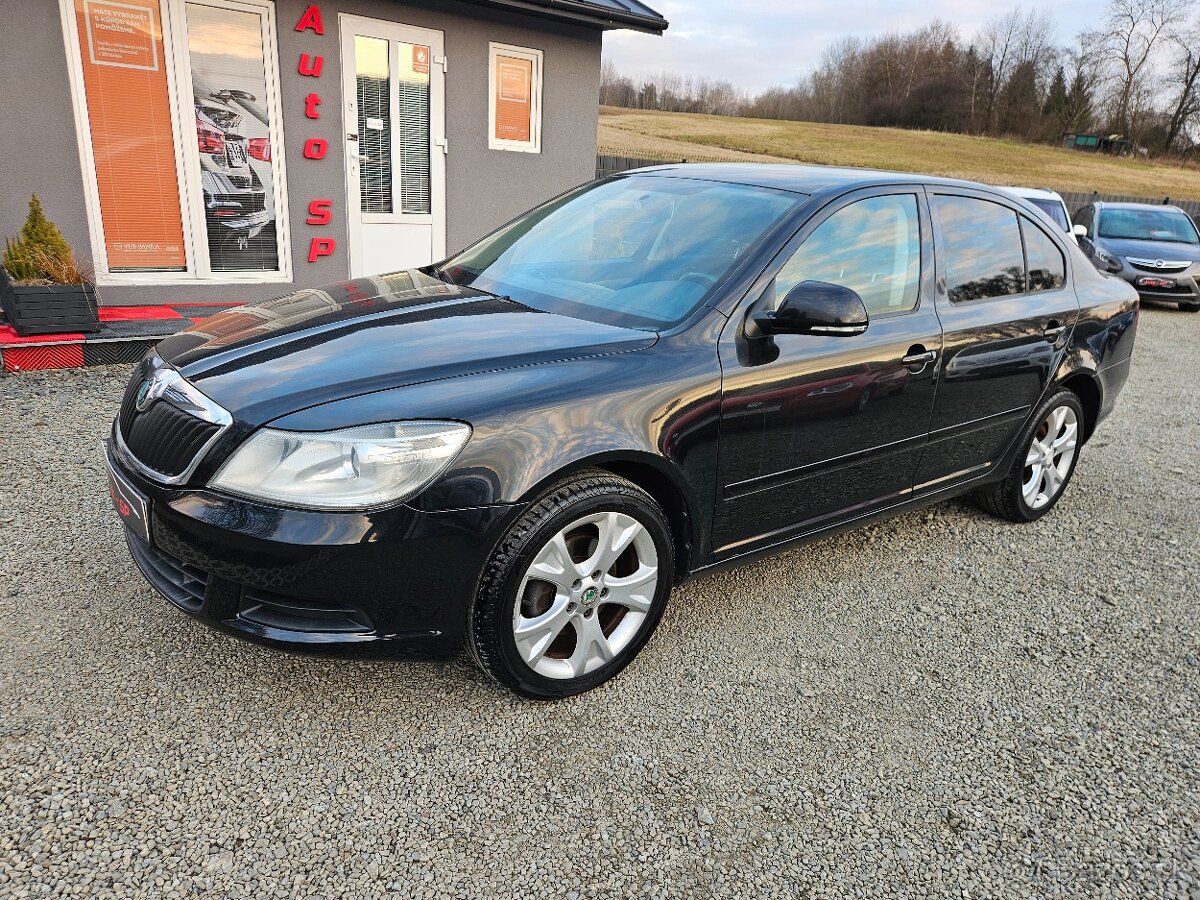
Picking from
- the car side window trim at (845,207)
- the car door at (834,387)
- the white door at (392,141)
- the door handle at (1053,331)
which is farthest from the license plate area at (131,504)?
the white door at (392,141)

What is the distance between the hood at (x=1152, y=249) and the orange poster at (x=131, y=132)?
42.4 ft

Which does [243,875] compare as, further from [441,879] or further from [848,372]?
[848,372]

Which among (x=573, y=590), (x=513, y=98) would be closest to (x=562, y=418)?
(x=573, y=590)

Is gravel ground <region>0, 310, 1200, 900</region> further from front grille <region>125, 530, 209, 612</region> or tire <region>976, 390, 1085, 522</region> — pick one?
tire <region>976, 390, 1085, 522</region>

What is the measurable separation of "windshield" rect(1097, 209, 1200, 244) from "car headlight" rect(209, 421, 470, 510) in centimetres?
1451

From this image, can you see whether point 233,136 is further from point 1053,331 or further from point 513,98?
point 1053,331

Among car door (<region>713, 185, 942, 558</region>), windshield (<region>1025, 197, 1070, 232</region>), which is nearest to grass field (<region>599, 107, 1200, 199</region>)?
windshield (<region>1025, 197, 1070, 232</region>)

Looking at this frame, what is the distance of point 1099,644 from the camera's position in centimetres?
327

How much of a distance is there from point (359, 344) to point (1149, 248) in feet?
45.7

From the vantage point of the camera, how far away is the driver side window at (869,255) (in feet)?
9.89

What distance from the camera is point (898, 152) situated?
42.7 m

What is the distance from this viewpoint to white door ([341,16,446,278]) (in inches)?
293

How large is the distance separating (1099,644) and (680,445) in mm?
1974

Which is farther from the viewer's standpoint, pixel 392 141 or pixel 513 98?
pixel 513 98
